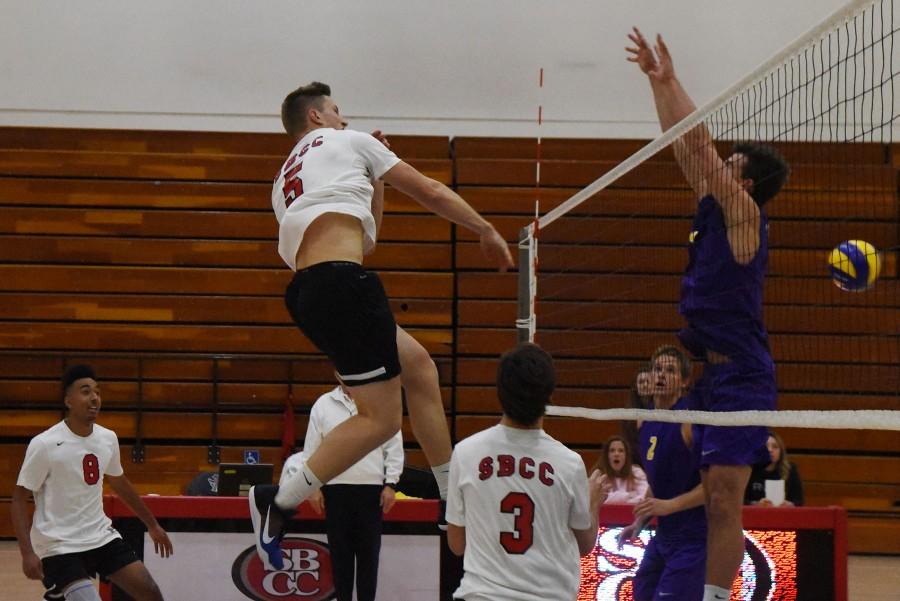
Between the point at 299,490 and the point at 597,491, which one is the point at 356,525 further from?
the point at 597,491

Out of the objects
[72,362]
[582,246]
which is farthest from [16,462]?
[582,246]

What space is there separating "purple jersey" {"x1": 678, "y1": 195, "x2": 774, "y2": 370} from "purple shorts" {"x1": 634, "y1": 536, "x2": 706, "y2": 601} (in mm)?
943

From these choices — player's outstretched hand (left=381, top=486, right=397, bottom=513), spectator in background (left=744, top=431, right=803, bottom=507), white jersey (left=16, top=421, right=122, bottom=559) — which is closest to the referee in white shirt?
player's outstretched hand (left=381, top=486, right=397, bottom=513)

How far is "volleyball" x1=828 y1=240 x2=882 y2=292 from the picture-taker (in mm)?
4488

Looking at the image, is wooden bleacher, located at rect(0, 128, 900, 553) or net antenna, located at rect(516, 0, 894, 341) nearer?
net antenna, located at rect(516, 0, 894, 341)

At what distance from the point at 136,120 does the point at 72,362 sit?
253 cm

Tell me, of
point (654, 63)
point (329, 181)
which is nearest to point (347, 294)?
point (329, 181)

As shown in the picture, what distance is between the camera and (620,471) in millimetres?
7320

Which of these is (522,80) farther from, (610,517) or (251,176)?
(610,517)

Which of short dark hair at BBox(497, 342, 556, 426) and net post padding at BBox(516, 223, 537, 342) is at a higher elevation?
net post padding at BBox(516, 223, 537, 342)

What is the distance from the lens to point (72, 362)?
10.5m

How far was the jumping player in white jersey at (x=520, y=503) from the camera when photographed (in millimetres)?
3131

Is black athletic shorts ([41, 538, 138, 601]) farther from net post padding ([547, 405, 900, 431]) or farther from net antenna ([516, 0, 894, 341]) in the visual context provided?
net post padding ([547, 405, 900, 431])

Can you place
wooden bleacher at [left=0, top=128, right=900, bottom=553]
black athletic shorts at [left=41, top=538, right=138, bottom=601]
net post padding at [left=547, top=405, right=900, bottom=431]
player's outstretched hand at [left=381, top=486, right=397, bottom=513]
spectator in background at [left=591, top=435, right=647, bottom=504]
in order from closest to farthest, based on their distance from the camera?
net post padding at [left=547, top=405, right=900, bottom=431], black athletic shorts at [left=41, top=538, right=138, bottom=601], player's outstretched hand at [left=381, top=486, right=397, bottom=513], spectator in background at [left=591, top=435, right=647, bottom=504], wooden bleacher at [left=0, top=128, right=900, bottom=553]
